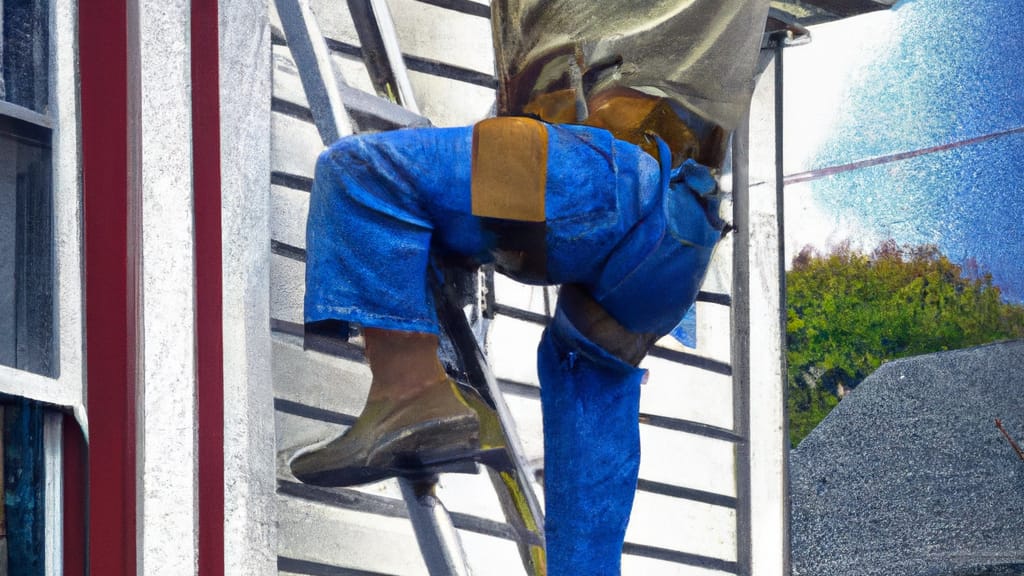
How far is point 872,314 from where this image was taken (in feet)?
18.8

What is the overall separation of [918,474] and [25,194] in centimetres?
363

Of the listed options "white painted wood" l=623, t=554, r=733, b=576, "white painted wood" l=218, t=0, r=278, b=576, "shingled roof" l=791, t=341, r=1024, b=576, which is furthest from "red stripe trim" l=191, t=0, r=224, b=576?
"shingled roof" l=791, t=341, r=1024, b=576

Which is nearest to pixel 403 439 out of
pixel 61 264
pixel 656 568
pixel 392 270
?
pixel 392 270

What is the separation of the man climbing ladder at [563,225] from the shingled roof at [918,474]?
239cm

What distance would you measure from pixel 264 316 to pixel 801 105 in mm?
3519

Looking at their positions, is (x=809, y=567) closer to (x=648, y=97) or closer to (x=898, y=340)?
(x=898, y=340)

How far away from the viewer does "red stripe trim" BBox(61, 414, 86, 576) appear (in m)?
2.16

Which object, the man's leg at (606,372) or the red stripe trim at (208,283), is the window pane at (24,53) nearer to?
the red stripe trim at (208,283)

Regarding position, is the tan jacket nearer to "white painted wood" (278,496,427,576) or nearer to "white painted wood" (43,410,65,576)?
"white painted wood" (278,496,427,576)

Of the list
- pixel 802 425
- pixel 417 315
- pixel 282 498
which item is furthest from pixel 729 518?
pixel 802 425

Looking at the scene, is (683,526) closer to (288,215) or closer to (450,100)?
(450,100)

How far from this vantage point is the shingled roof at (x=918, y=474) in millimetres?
4641

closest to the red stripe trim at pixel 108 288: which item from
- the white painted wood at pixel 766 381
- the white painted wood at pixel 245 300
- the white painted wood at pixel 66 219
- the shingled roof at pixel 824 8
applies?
the white painted wood at pixel 66 219

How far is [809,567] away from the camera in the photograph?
15.2ft
